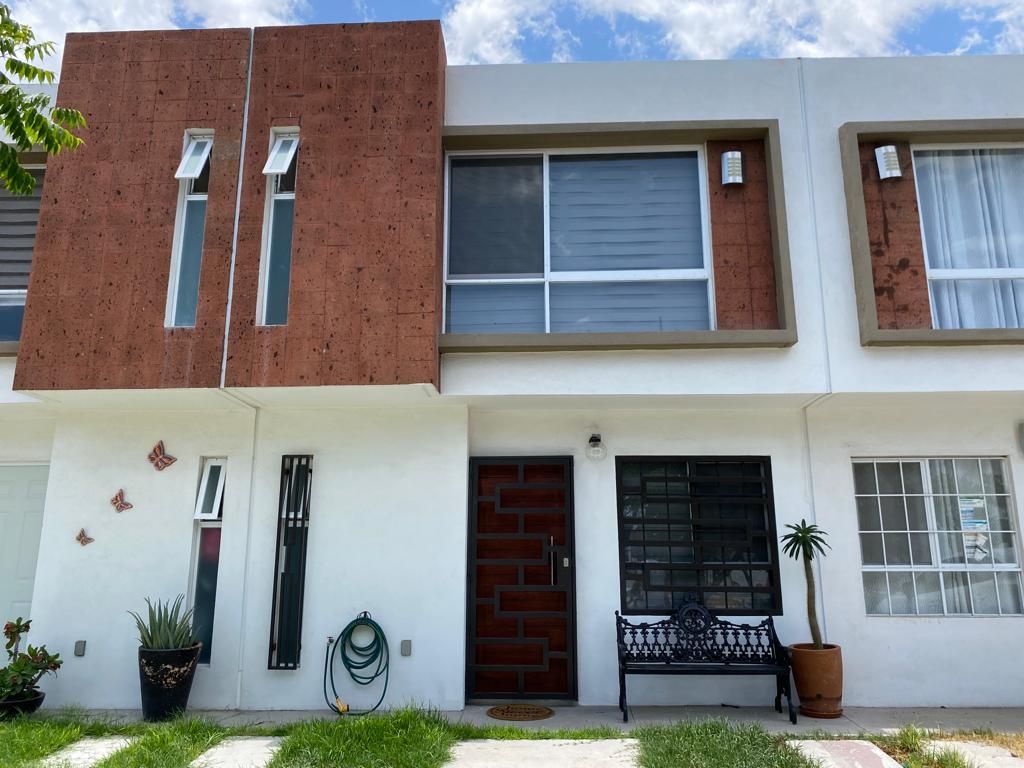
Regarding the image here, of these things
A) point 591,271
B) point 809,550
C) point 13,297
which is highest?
point 591,271

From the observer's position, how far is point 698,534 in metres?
6.89

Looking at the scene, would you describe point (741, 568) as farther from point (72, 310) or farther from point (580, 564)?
point (72, 310)

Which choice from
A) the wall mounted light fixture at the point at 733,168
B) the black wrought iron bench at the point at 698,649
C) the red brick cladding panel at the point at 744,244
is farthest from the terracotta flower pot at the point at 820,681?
the wall mounted light fixture at the point at 733,168

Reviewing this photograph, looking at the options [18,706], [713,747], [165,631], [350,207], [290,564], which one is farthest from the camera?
[290,564]

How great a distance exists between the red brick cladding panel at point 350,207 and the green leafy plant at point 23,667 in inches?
111

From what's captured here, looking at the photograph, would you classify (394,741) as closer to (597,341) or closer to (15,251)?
(597,341)

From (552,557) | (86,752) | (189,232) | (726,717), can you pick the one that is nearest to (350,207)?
(189,232)

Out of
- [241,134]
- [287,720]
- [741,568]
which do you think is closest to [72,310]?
[241,134]

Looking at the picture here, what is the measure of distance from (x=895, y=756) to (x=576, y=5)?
6933 mm

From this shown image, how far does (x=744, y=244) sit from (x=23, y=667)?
7118 mm

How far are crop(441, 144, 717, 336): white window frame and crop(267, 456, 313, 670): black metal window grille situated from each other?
1.99 meters

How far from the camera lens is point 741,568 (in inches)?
267

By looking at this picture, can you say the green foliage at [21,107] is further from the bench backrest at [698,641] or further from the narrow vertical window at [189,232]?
the bench backrest at [698,641]

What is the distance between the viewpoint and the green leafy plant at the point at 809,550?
20.4 ft
